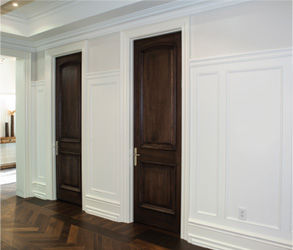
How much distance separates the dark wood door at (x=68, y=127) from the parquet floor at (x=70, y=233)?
1.24 feet

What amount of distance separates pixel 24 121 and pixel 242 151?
3.69 metres

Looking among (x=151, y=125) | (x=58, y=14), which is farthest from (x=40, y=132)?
(x=151, y=125)

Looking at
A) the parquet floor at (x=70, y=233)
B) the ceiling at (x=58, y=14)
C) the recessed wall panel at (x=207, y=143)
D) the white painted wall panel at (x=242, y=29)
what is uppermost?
the ceiling at (x=58, y=14)

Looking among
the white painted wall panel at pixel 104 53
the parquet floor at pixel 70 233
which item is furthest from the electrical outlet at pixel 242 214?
the white painted wall panel at pixel 104 53

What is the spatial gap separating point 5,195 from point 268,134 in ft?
14.6

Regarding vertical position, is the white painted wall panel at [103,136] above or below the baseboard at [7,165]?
above

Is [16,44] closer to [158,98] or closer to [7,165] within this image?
[158,98]

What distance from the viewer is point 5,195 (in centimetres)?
491

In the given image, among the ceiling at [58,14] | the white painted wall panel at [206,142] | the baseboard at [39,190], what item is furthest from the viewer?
the baseboard at [39,190]

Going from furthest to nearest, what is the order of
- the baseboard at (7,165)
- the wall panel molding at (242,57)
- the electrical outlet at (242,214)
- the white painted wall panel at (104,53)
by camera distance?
the baseboard at (7,165) → the white painted wall panel at (104,53) → the electrical outlet at (242,214) → the wall panel molding at (242,57)

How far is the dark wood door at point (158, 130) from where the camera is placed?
10.6 feet

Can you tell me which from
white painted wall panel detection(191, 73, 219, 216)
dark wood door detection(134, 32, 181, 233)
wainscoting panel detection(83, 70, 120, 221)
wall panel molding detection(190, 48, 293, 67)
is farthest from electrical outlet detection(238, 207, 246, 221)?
wainscoting panel detection(83, 70, 120, 221)

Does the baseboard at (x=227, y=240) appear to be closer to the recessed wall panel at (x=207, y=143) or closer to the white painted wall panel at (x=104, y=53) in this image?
the recessed wall panel at (x=207, y=143)

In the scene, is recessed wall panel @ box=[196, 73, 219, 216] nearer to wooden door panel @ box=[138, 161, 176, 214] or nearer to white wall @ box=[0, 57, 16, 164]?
wooden door panel @ box=[138, 161, 176, 214]
